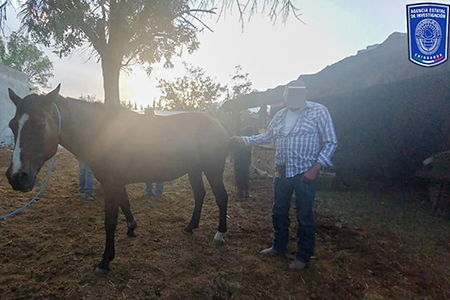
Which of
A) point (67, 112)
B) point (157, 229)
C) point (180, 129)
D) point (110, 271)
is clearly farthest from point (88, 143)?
point (157, 229)

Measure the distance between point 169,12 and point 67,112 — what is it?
4.96 meters

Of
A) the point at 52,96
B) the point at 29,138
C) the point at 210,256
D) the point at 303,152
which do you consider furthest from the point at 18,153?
the point at 303,152

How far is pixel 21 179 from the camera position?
79.5 inches

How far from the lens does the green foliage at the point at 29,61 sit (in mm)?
21953

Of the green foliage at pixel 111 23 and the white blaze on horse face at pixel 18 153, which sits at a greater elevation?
the green foliage at pixel 111 23

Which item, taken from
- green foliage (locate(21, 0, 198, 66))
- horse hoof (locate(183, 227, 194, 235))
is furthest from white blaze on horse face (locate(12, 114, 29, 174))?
green foliage (locate(21, 0, 198, 66))

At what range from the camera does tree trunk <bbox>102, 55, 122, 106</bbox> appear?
714cm

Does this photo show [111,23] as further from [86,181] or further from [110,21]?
[86,181]

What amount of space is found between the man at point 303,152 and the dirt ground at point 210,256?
0.40m

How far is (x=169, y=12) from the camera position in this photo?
6234 millimetres

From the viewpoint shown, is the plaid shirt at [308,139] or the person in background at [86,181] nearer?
the plaid shirt at [308,139]

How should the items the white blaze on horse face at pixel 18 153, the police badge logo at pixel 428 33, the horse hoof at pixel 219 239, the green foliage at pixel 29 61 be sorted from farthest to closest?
the green foliage at pixel 29 61, the police badge logo at pixel 428 33, the horse hoof at pixel 219 239, the white blaze on horse face at pixel 18 153

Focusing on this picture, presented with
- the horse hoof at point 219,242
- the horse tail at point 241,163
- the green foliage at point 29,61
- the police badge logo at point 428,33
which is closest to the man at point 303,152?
the horse hoof at point 219,242

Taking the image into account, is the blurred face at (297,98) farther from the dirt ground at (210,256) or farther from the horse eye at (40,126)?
the horse eye at (40,126)
